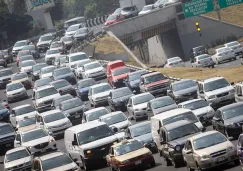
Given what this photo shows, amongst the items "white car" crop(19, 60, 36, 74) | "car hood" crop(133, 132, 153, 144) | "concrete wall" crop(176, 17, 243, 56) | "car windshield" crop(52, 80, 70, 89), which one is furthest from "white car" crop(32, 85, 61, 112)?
"concrete wall" crop(176, 17, 243, 56)

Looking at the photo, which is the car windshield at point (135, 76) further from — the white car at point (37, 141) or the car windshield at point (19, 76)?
the car windshield at point (19, 76)

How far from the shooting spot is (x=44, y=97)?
54.9 m

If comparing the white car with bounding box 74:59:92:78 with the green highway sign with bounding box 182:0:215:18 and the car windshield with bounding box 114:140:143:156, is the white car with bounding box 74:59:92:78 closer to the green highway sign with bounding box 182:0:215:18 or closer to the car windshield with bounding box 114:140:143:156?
the green highway sign with bounding box 182:0:215:18

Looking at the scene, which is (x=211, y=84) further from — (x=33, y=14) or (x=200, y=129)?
(x=33, y=14)

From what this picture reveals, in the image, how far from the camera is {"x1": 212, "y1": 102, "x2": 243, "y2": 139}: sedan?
30.1m

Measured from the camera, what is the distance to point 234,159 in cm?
2461

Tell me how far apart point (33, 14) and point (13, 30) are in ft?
26.3

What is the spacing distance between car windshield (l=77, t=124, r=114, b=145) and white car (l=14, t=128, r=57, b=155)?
19.9ft

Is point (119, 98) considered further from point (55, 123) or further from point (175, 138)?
point (175, 138)

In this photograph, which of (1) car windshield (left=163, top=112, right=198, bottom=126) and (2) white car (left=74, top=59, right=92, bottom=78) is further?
(2) white car (left=74, top=59, right=92, bottom=78)

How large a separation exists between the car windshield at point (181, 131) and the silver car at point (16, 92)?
34655mm

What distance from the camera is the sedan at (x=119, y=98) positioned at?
160ft

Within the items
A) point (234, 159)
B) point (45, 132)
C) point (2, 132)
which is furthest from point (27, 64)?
point (234, 159)

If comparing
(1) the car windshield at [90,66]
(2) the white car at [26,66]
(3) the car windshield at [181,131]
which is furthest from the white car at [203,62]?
(3) the car windshield at [181,131]
